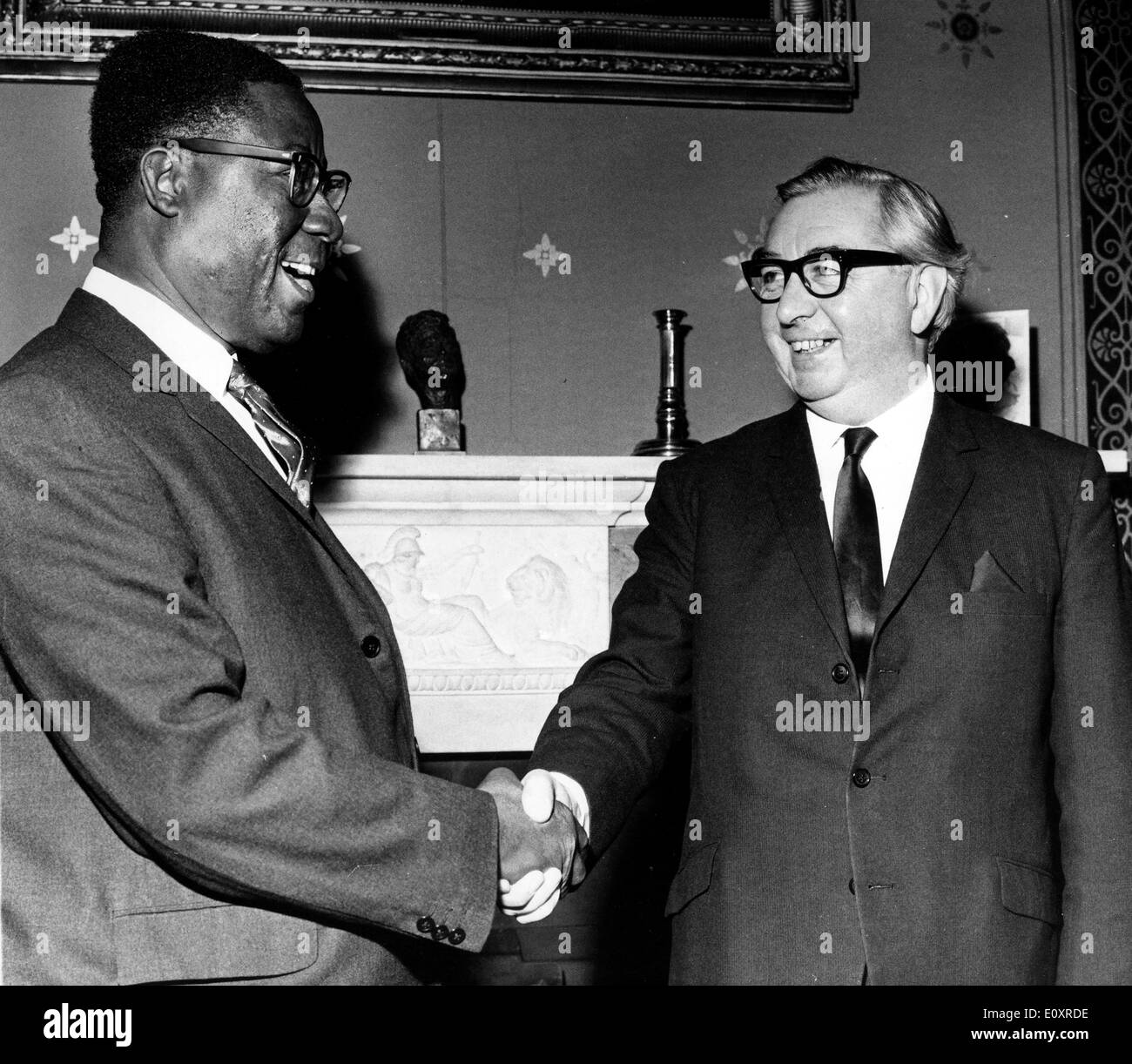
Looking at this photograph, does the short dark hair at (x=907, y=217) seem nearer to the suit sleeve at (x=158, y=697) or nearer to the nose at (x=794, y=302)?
the nose at (x=794, y=302)

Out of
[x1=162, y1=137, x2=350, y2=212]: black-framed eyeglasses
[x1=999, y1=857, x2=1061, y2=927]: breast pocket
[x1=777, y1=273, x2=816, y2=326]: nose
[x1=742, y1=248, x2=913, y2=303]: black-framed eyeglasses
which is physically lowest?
[x1=999, y1=857, x2=1061, y2=927]: breast pocket

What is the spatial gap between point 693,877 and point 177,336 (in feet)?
3.09

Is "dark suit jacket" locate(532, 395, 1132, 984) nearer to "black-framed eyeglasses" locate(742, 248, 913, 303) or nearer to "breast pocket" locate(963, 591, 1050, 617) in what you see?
"breast pocket" locate(963, 591, 1050, 617)

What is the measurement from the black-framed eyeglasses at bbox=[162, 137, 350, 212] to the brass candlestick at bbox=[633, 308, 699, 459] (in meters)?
1.13

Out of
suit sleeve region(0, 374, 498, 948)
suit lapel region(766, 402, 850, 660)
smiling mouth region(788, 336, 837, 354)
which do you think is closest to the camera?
suit sleeve region(0, 374, 498, 948)

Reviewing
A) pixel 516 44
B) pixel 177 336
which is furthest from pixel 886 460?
pixel 516 44

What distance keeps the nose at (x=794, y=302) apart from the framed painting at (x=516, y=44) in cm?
111

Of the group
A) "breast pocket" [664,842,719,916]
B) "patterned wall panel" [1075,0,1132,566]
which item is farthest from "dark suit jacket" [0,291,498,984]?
"patterned wall panel" [1075,0,1132,566]

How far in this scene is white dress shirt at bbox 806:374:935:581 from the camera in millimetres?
1849

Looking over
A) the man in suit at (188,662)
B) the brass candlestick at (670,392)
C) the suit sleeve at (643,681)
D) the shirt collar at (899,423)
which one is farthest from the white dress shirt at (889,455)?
the brass candlestick at (670,392)

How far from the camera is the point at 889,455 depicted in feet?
6.17

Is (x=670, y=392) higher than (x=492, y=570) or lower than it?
higher

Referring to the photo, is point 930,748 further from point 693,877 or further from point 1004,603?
point 693,877
